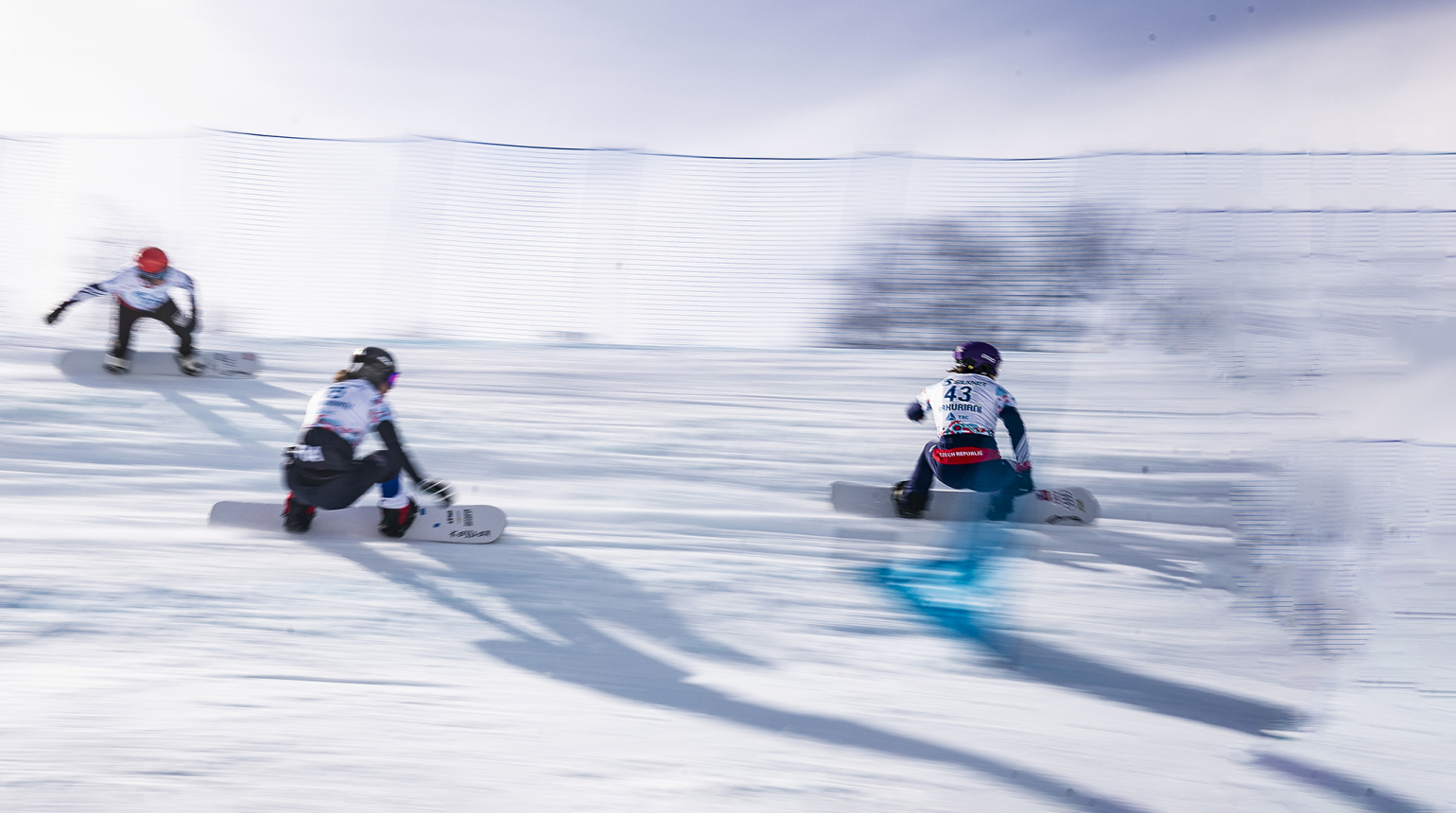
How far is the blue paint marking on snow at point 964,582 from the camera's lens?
3.91 m

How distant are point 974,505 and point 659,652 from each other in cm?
255

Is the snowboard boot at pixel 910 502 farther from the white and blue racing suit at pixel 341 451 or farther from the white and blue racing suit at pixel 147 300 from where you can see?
the white and blue racing suit at pixel 147 300

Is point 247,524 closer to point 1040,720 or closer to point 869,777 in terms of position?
point 869,777

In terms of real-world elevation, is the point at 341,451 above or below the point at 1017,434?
below

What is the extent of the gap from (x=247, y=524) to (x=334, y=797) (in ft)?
9.59

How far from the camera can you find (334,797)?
229 centimetres

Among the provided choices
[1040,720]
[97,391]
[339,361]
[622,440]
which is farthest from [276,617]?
[339,361]

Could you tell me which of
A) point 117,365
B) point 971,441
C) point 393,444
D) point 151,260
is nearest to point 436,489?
point 393,444

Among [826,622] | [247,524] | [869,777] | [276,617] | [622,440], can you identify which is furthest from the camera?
[622,440]

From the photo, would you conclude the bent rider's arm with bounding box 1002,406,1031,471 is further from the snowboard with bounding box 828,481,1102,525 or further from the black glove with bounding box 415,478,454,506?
the black glove with bounding box 415,478,454,506

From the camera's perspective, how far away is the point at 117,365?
810 centimetres

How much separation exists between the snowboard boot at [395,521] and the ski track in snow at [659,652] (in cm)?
11

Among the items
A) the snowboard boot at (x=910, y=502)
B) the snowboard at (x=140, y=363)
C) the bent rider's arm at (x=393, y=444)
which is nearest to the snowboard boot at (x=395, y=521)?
the bent rider's arm at (x=393, y=444)

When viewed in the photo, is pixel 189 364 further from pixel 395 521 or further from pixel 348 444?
pixel 348 444
